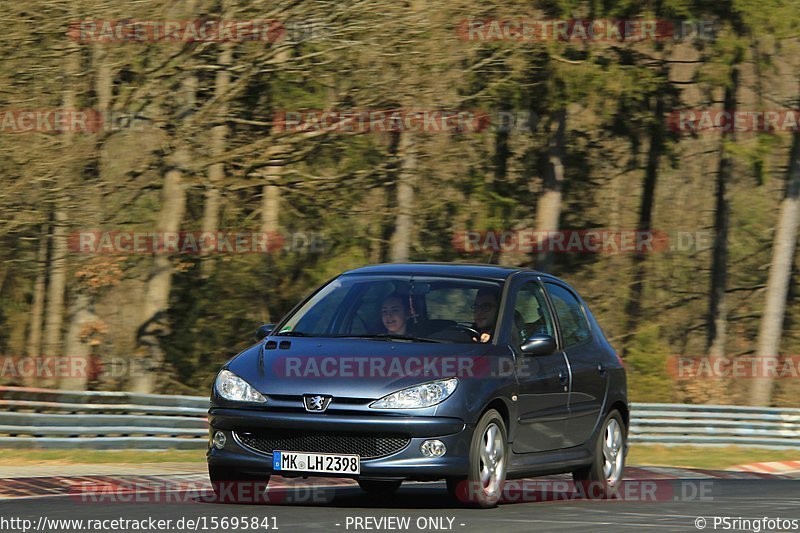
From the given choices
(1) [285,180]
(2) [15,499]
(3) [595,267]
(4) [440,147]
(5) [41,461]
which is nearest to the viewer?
(2) [15,499]

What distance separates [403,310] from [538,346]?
1010mm

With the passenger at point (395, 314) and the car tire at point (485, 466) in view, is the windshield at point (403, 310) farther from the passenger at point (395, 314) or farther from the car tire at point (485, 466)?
the car tire at point (485, 466)

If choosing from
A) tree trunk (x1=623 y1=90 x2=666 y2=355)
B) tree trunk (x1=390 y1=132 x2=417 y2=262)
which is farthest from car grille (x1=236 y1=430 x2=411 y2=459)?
tree trunk (x1=623 y1=90 x2=666 y2=355)

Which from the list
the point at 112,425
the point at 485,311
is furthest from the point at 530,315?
the point at 112,425

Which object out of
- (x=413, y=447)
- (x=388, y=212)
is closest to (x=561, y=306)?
(x=413, y=447)

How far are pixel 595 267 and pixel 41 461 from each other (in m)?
23.4

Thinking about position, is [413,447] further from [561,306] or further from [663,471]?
[663,471]

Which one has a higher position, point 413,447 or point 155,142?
point 413,447

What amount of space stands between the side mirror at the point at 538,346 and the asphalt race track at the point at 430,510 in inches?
43.8

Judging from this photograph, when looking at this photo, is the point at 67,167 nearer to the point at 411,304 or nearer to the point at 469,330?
the point at 411,304

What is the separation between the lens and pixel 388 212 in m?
26.0

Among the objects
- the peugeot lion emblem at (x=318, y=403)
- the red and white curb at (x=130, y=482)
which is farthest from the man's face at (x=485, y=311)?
the red and white curb at (x=130, y=482)

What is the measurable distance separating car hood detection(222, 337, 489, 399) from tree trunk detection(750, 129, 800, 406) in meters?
24.5

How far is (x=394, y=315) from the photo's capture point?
34.3 feet
